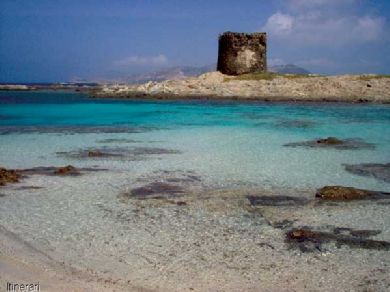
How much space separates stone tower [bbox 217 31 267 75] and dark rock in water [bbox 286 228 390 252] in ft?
129

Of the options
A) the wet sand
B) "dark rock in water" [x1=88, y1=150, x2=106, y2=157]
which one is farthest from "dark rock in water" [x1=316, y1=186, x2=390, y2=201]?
"dark rock in water" [x1=88, y1=150, x2=106, y2=157]

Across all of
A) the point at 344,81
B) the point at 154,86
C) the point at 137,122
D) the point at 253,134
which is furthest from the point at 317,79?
the point at 253,134

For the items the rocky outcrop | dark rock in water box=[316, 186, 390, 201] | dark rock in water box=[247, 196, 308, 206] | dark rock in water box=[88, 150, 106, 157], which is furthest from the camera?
the rocky outcrop

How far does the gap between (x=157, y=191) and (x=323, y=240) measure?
3471mm

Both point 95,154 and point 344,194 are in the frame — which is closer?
point 344,194

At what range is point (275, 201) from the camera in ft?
25.9

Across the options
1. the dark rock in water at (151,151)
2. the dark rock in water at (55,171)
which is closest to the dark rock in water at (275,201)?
the dark rock in water at (55,171)

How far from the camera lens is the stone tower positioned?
44.3 m

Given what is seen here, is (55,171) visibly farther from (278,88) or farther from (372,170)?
(278,88)

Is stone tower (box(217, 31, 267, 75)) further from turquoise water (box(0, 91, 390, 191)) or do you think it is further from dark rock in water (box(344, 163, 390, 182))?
dark rock in water (box(344, 163, 390, 182))

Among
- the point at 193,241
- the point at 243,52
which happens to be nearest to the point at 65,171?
the point at 193,241

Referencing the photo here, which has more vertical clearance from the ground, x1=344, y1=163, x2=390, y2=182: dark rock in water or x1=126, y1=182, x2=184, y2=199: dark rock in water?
x1=344, y1=163, x2=390, y2=182: dark rock in water

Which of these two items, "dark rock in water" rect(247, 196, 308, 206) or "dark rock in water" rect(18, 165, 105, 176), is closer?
"dark rock in water" rect(247, 196, 308, 206)

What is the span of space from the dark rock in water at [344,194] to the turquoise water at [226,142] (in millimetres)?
760
